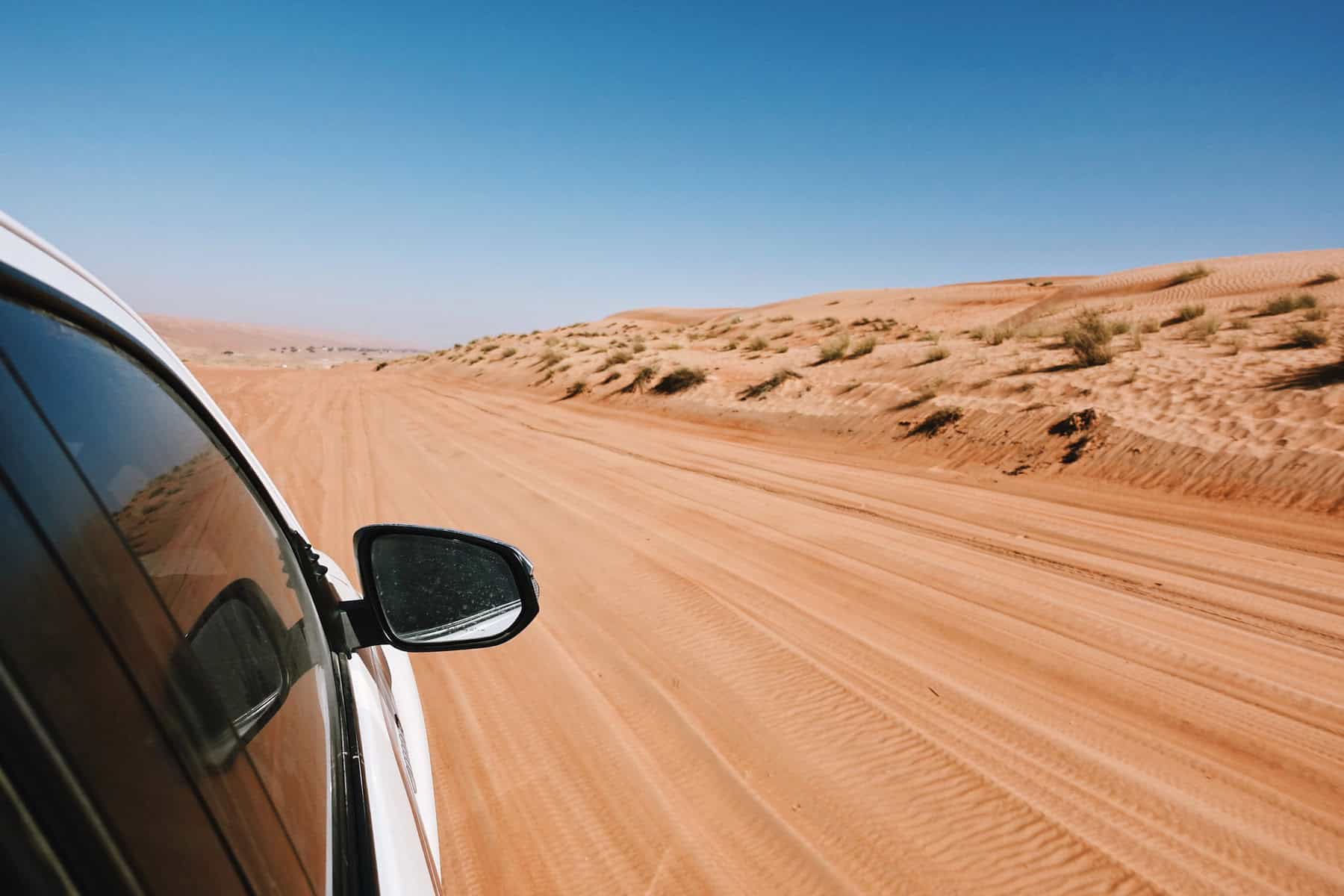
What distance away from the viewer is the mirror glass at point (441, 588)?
1537mm

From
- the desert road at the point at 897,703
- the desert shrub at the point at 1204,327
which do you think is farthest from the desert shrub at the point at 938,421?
the desert shrub at the point at 1204,327

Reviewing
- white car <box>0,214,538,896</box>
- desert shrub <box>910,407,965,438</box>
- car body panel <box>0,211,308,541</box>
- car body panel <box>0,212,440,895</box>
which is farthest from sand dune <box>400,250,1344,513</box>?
car body panel <box>0,211,308,541</box>

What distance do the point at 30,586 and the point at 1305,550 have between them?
24.1 ft

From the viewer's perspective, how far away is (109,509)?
726 millimetres

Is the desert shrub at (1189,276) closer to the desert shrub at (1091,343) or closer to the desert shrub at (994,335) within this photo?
the desert shrub at (994,335)

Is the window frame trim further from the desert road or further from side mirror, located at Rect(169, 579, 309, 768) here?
the desert road

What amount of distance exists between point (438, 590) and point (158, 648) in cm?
96

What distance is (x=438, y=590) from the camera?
1637 mm

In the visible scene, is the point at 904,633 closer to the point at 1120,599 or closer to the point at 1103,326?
the point at 1120,599

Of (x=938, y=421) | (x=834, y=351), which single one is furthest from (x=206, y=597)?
(x=834, y=351)

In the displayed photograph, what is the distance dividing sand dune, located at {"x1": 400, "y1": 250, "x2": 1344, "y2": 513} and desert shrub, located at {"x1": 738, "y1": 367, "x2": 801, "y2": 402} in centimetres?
4

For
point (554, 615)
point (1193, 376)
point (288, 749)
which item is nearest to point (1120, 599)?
point (554, 615)

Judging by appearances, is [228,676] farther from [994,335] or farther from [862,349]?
[994,335]

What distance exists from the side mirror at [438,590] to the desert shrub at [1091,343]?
1185 centimetres
